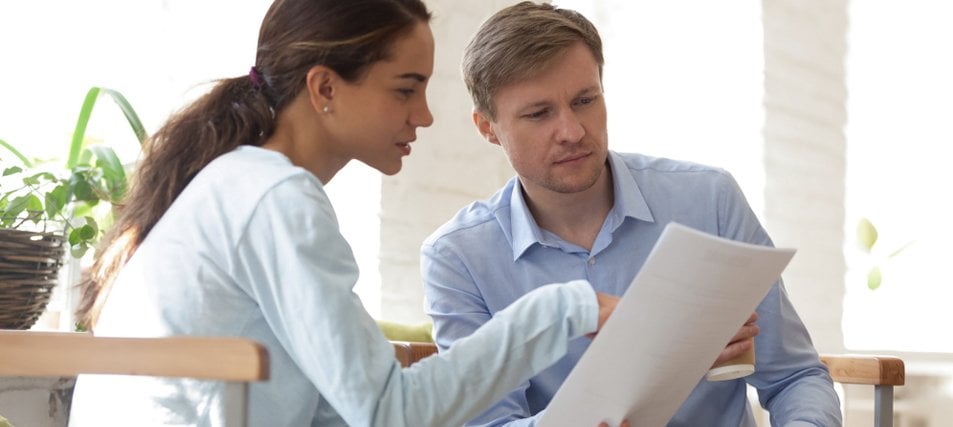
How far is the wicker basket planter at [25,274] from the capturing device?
71.2 inches

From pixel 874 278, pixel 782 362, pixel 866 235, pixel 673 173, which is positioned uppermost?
pixel 673 173

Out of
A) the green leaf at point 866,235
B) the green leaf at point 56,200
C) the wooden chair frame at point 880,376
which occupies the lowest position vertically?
the green leaf at point 866,235

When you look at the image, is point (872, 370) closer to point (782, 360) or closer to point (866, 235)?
point (782, 360)

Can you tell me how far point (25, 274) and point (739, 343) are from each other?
1.15 meters

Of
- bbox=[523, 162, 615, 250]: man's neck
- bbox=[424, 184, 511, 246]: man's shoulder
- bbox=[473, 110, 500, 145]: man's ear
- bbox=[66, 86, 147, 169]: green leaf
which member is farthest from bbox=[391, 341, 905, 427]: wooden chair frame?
bbox=[66, 86, 147, 169]: green leaf

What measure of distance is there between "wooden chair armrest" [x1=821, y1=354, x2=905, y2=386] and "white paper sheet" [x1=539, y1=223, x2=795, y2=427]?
1.28 feet

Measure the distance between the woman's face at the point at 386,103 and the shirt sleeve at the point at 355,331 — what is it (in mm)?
173

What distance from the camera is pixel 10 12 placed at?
3080 mm

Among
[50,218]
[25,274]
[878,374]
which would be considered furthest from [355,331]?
[50,218]

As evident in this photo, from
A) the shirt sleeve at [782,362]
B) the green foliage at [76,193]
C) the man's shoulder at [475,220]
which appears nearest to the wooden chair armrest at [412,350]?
the man's shoulder at [475,220]

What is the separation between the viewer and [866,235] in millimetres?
3219

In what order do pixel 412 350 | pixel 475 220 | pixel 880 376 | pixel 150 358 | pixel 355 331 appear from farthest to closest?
pixel 475 220, pixel 412 350, pixel 880 376, pixel 355 331, pixel 150 358

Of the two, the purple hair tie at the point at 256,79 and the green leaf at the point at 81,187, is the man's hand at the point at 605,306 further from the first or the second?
the green leaf at the point at 81,187

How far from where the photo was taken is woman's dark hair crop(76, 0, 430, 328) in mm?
1294
